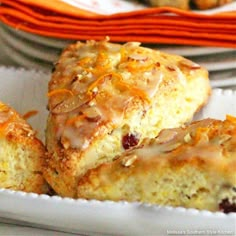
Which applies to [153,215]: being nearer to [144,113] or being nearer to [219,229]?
[219,229]

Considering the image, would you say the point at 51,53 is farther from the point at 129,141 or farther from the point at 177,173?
the point at 177,173

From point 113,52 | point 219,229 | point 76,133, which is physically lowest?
point 219,229

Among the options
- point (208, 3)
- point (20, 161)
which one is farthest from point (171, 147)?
point (208, 3)

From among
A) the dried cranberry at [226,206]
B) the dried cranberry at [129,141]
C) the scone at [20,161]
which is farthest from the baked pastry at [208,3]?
the dried cranberry at [226,206]

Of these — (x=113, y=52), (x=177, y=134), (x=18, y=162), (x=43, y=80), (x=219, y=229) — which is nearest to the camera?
(x=219, y=229)

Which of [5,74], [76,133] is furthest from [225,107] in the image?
[5,74]

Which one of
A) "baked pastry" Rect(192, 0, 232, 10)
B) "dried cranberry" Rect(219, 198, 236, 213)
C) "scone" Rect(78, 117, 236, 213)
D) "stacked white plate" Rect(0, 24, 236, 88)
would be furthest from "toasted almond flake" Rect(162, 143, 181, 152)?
"baked pastry" Rect(192, 0, 232, 10)

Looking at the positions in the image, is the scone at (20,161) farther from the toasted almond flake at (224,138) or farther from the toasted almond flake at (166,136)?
the toasted almond flake at (224,138)
